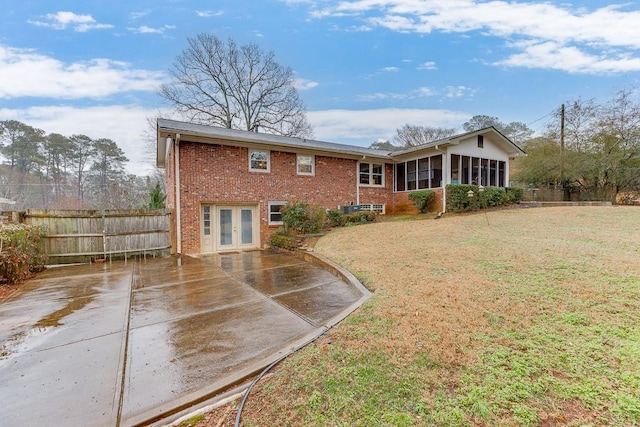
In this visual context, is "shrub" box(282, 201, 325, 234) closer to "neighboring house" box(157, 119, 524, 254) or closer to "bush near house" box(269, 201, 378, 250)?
"bush near house" box(269, 201, 378, 250)

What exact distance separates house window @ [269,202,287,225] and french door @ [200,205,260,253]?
603 mm

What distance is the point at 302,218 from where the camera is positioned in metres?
10.6

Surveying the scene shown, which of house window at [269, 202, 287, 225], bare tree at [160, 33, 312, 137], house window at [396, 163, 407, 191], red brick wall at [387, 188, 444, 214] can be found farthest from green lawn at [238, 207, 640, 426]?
bare tree at [160, 33, 312, 137]

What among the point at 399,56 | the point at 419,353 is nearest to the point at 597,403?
the point at 419,353

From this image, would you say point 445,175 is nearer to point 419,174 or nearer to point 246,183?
point 419,174

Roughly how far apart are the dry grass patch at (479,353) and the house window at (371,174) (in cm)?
914

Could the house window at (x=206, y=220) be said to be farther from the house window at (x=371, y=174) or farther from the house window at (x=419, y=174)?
the house window at (x=419, y=174)

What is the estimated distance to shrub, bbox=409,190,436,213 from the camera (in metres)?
13.4

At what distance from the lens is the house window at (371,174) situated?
561 inches

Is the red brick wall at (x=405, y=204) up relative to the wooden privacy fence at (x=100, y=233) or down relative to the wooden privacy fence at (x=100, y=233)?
up

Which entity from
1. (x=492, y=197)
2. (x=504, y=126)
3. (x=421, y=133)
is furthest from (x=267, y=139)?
(x=504, y=126)

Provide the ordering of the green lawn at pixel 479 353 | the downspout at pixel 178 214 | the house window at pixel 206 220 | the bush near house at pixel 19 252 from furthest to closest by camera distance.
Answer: the house window at pixel 206 220 → the downspout at pixel 178 214 → the bush near house at pixel 19 252 → the green lawn at pixel 479 353

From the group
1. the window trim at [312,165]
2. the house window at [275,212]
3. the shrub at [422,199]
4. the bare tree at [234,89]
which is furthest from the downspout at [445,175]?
the bare tree at [234,89]

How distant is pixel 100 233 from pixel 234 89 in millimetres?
17783
